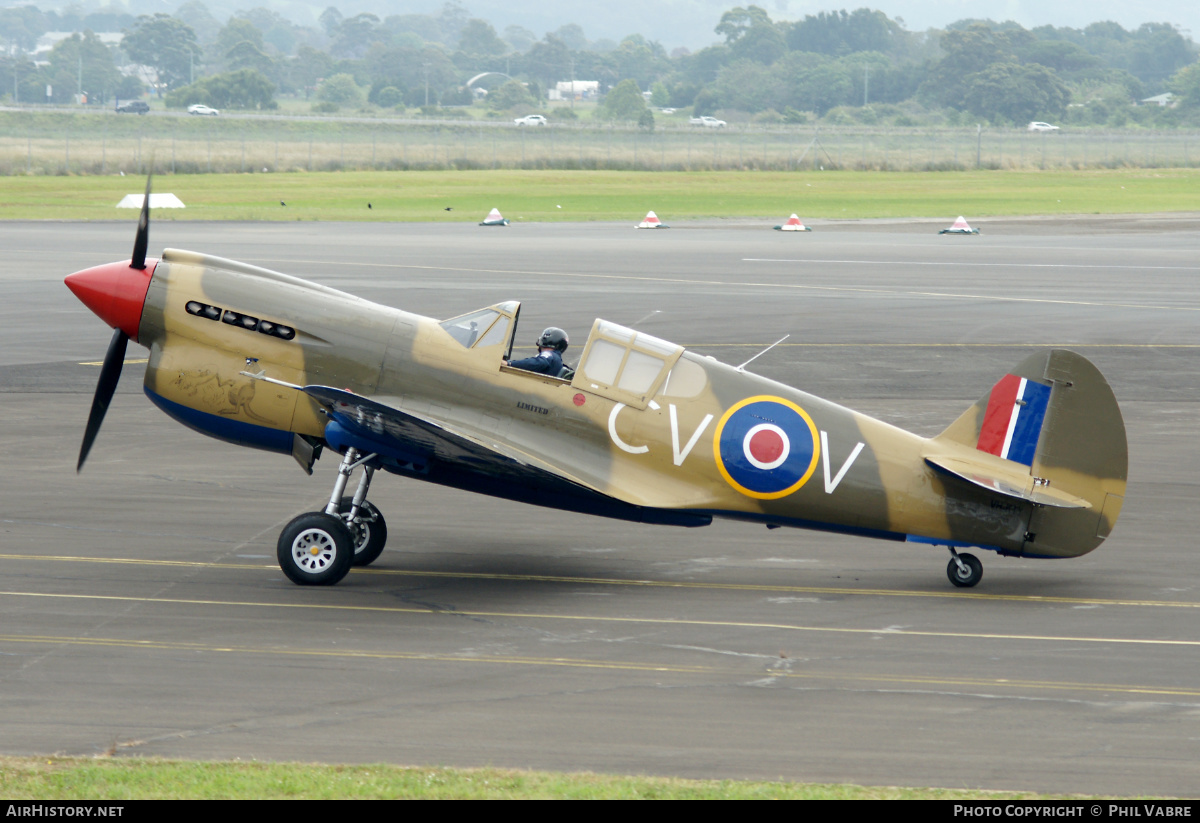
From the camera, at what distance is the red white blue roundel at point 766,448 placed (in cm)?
1236

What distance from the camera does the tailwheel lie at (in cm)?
1274

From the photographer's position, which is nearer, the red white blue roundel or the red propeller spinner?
the red white blue roundel

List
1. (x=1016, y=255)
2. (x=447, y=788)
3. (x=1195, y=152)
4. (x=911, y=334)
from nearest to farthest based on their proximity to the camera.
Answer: (x=447, y=788), (x=911, y=334), (x=1016, y=255), (x=1195, y=152)

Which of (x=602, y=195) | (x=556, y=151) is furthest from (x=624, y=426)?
(x=556, y=151)

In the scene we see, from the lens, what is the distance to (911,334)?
29.2 meters

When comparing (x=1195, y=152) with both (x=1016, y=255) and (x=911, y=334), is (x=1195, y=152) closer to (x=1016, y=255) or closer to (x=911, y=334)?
(x=1016, y=255)

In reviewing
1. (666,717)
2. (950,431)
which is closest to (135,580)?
(666,717)

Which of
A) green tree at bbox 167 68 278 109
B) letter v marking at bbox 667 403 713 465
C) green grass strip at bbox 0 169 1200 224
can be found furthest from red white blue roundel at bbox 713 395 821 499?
green tree at bbox 167 68 278 109

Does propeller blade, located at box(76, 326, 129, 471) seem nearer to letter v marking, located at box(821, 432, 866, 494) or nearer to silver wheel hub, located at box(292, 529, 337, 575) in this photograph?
silver wheel hub, located at box(292, 529, 337, 575)

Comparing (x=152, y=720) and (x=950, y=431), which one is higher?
(x=950, y=431)

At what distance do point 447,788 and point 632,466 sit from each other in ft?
17.0

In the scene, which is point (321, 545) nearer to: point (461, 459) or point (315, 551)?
point (315, 551)

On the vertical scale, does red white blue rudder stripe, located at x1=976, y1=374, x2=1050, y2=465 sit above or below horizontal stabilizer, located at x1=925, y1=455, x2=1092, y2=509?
above

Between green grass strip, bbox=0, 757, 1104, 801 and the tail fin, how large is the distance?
481 centimetres
